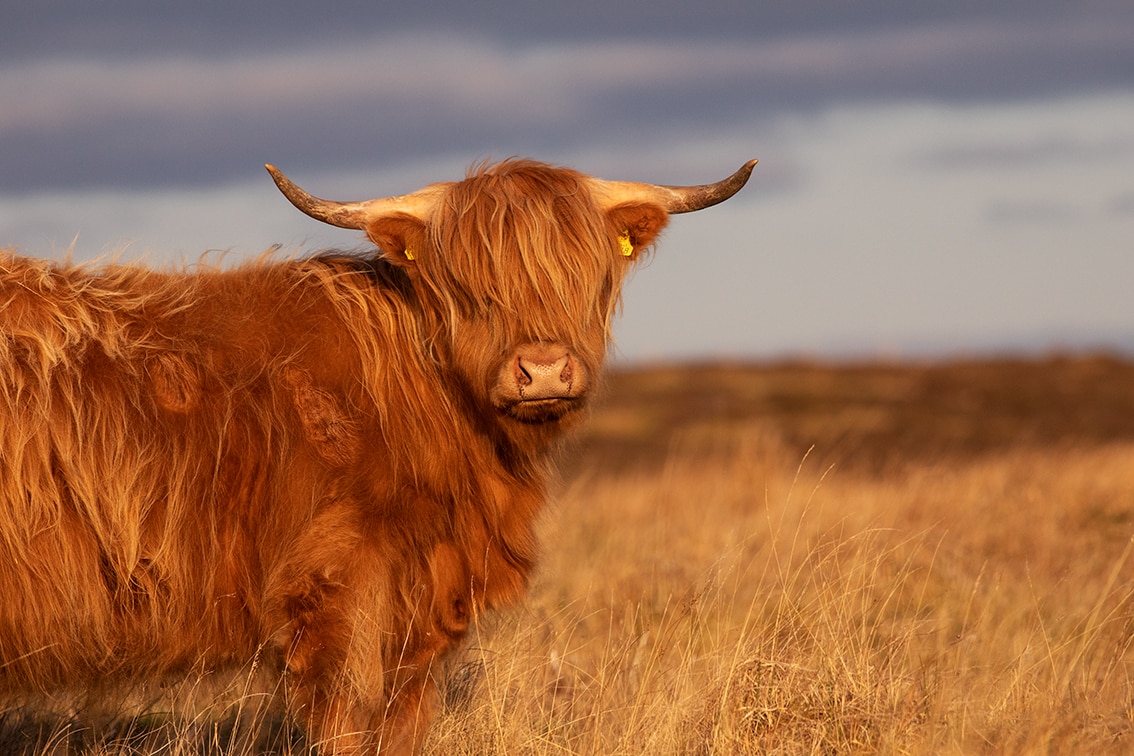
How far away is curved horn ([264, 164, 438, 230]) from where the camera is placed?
409cm

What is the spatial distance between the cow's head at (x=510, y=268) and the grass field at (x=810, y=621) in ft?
1.85

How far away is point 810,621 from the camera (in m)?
4.53

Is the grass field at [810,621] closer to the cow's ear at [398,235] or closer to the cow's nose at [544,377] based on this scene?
the cow's nose at [544,377]

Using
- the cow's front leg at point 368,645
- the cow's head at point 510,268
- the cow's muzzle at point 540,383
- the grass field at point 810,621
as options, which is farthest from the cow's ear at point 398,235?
the cow's front leg at point 368,645

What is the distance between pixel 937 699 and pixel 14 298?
310 cm

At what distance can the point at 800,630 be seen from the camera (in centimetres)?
443

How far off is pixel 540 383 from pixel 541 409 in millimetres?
130

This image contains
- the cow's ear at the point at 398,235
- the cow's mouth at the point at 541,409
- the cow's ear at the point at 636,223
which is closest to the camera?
the cow's mouth at the point at 541,409

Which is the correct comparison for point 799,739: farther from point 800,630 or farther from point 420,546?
point 420,546

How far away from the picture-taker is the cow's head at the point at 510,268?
3764 mm

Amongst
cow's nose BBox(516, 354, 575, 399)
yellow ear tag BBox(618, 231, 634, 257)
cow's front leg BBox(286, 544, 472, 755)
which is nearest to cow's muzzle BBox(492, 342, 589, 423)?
cow's nose BBox(516, 354, 575, 399)

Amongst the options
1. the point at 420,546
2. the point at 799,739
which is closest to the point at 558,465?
the point at 420,546

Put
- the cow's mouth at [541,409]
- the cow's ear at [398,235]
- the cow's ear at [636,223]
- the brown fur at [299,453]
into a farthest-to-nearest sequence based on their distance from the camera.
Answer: the cow's ear at [636,223], the cow's ear at [398,235], the cow's mouth at [541,409], the brown fur at [299,453]

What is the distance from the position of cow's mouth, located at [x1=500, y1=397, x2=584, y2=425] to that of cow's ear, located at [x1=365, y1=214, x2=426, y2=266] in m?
0.69
